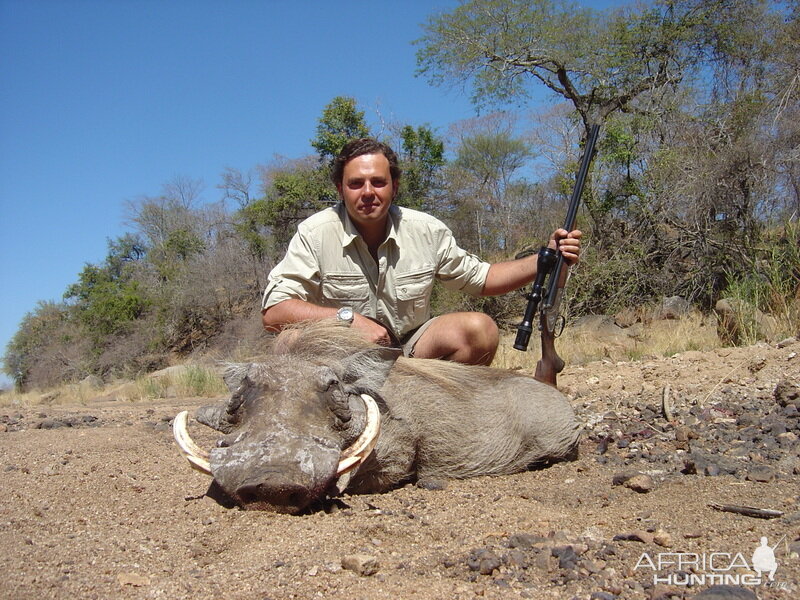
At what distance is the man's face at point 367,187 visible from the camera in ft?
11.5

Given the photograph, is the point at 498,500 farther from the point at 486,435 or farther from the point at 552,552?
the point at 552,552

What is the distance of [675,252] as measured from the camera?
10.4 m

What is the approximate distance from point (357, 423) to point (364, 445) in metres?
0.12

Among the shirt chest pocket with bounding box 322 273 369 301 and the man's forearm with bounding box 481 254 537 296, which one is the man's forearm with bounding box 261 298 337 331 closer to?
the shirt chest pocket with bounding box 322 273 369 301

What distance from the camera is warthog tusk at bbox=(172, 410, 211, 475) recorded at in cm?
217

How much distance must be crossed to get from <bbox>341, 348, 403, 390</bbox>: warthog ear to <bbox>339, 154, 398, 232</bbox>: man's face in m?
1.09

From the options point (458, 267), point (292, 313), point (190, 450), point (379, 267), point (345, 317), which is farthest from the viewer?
Answer: point (458, 267)

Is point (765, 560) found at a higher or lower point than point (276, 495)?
lower

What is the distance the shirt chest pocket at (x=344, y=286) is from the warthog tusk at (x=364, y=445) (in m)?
1.25

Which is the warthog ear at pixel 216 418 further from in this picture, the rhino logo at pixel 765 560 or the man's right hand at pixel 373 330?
the rhino logo at pixel 765 560

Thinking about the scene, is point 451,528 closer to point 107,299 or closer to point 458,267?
point 458,267

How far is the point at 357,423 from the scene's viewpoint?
2340 millimetres

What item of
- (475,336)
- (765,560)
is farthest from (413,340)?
(765,560)

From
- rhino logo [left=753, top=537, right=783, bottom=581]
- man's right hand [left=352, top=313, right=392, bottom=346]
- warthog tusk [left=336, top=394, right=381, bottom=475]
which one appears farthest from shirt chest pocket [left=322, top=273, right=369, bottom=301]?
rhino logo [left=753, top=537, right=783, bottom=581]
